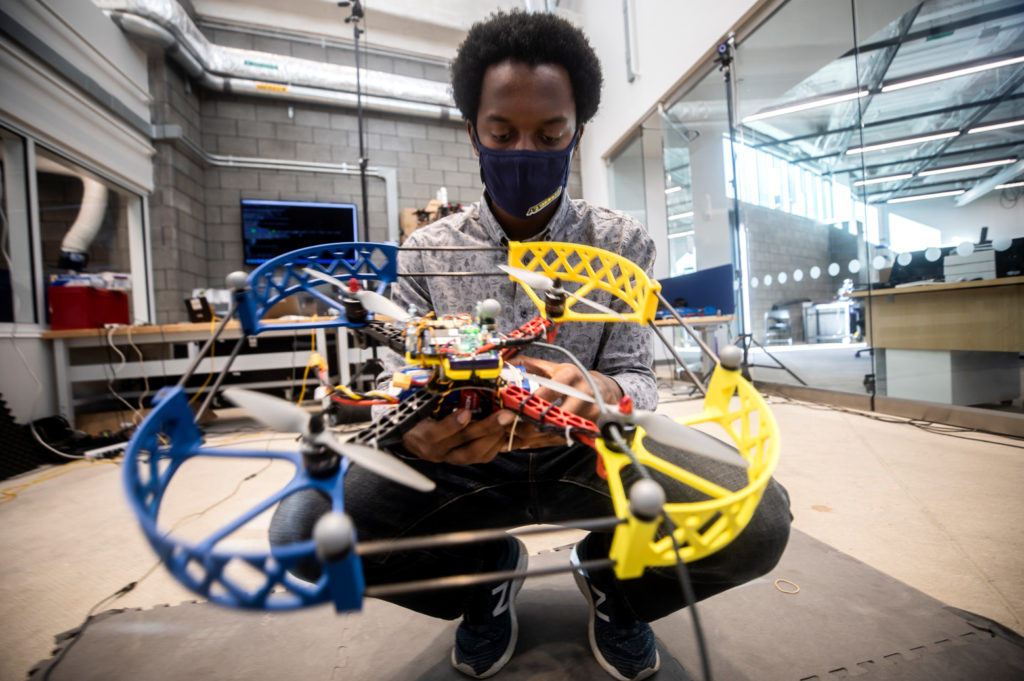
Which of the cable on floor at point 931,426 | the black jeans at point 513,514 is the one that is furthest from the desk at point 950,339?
the black jeans at point 513,514

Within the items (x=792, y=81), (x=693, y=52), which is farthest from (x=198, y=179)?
(x=792, y=81)

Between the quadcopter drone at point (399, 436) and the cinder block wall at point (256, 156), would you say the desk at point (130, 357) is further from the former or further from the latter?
the quadcopter drone at point (399, 436)

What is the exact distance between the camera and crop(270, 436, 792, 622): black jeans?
0.90m

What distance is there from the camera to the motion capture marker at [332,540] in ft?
1.25

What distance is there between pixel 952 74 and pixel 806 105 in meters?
A: 1.28

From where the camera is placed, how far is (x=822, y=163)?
417 cm

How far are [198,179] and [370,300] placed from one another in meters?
6.43

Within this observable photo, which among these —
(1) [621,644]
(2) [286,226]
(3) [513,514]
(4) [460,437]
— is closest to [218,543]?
(4) [460,437]

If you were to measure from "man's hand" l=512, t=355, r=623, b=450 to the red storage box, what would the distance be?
4.40m

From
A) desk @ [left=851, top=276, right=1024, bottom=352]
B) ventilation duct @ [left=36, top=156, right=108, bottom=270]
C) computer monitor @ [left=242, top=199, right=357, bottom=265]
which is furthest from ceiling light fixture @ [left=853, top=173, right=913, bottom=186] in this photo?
ventilation duct @ [left=36, top=156, right=108, bottom=270]

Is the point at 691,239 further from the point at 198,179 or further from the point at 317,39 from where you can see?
the point at 198,179


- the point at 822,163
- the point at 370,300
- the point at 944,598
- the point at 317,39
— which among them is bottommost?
the point at 944,598

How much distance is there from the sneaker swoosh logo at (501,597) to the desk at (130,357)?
2.79 metres

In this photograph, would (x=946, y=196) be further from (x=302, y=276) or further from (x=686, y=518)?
(x=302, y=276)
